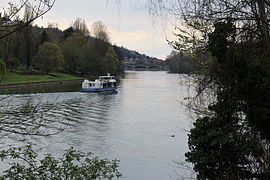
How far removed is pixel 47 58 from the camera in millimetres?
49969

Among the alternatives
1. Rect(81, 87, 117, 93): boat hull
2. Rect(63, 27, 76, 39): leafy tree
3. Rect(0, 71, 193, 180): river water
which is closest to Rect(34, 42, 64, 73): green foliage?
Rect(81, 87, 117, 93): boat hull

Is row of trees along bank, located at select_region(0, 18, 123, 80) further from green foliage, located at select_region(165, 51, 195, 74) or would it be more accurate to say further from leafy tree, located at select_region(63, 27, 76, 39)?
green foliage, located at select_region(165, 51, 195, 74)

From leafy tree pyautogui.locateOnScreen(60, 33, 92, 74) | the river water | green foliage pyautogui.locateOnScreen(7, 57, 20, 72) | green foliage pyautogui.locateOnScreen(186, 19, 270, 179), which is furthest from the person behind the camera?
leafy tree pyautogui.locateOnScreen(60, 33, 92, 74)

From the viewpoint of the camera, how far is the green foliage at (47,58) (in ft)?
163

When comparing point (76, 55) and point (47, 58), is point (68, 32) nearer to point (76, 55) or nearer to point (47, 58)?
point (76, 55)

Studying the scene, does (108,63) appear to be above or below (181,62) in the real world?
below

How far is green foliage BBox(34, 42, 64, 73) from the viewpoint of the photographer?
4978 cm

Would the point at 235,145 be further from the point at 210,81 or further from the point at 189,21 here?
the point at 189,21

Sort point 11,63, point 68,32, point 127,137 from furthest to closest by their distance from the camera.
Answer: point 68,32, point 127,137, point 11,63

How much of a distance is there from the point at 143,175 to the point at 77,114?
12882 millimetres

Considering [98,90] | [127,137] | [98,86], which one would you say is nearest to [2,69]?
[127,137]

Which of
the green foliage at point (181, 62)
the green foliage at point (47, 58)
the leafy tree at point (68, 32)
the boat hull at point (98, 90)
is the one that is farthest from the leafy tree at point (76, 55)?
the green foliage at point (181, 62)

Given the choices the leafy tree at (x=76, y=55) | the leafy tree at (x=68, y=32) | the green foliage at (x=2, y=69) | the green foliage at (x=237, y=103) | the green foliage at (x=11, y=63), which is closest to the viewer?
the green foliage at (x=2, y=69)

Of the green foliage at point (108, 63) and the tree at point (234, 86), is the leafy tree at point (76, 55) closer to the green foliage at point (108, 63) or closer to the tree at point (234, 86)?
the green foliage at point (108, 63)
